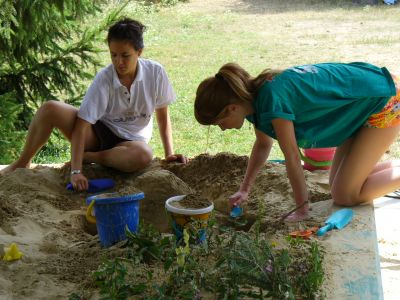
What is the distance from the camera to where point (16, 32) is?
4.55 m

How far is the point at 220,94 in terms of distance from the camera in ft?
9.89

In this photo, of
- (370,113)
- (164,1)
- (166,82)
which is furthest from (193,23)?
(370,113)

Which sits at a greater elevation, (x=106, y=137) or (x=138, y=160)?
(x=106, y=137)

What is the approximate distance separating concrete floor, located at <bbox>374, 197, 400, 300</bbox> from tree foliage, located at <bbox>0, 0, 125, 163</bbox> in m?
2.48

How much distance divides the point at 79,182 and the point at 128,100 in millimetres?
611

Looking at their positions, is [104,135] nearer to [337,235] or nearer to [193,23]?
[337,235]

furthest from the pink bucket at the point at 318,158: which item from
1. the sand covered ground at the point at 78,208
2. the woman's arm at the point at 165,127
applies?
the woman's arm at the point at 165,127

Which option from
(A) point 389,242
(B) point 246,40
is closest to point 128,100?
(A) point 389,242

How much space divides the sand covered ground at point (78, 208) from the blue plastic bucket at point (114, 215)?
0.08 metres

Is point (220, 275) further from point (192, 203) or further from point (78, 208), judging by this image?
point (78, 208)

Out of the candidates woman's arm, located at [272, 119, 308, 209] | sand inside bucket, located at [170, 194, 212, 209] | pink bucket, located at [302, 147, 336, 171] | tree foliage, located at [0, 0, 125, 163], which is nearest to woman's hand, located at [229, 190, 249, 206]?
woman's arm, located at [272, 119, 308, 209]

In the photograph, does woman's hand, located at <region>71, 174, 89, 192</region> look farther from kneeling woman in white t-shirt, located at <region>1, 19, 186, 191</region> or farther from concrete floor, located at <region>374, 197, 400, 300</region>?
concrete floor, located at <region>374, 197, 400, 300</region>

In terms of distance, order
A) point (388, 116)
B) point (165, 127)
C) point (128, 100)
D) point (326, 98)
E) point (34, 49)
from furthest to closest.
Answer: point (34, 49), point (165, 127), point (128, 100), point (388, 116), point (326, 98)

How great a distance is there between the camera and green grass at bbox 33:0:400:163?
20.9ft
